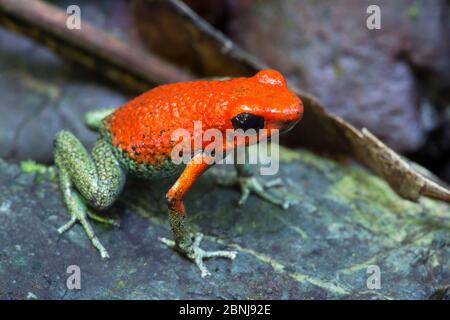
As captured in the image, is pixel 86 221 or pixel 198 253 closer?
pixel 198 253

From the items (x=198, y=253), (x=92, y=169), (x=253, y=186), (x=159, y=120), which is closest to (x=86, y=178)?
(x=92, y=169)

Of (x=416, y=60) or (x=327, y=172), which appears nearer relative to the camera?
(x=327, y=172)

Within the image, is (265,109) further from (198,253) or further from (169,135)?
(198,253)

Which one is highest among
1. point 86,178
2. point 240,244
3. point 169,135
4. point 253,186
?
point 169,135
